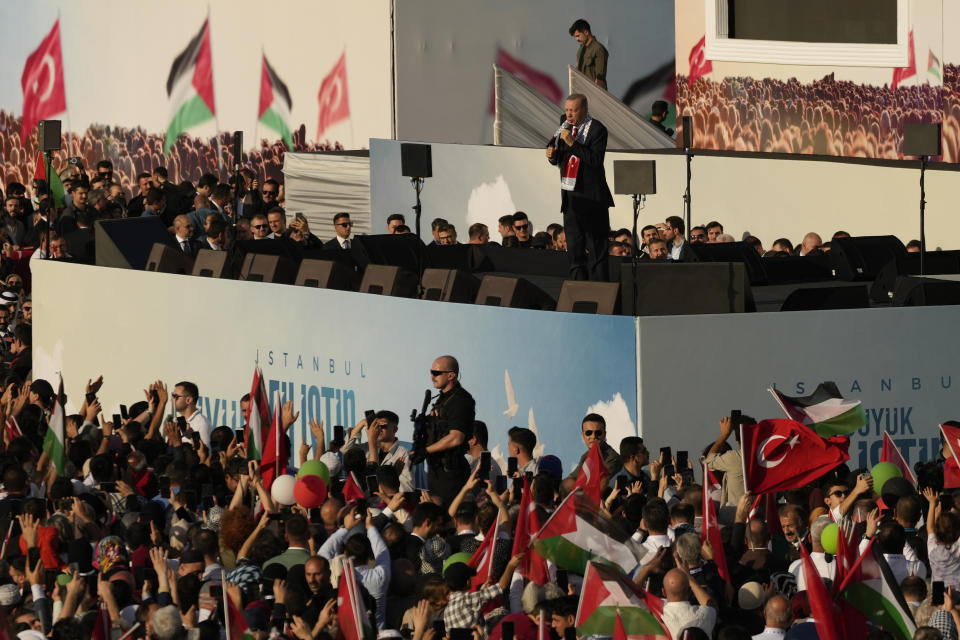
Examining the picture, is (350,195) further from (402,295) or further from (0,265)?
(402,295)

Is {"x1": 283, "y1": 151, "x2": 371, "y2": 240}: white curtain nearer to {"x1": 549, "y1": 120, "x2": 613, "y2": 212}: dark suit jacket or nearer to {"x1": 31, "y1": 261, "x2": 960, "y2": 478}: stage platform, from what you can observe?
{"x1": 31, "y1": 261, "x2": 960, "y2": 478}: stage platform

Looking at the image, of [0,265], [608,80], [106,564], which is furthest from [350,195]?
[106,564]

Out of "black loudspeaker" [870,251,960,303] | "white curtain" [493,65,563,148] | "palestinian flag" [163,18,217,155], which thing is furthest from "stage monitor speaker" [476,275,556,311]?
"palestinian flag" [163,18,217,155]

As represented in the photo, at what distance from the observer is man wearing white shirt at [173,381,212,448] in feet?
47.3

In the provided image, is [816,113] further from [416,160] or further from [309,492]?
[309,492]

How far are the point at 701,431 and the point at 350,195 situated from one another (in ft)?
34.2

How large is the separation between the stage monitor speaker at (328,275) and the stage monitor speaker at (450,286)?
746 millimetres

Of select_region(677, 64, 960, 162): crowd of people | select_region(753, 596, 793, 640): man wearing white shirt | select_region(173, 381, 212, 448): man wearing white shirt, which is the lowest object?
select_region(753, 596, 793, 640): man wearing white shirt

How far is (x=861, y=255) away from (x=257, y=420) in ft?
20.8

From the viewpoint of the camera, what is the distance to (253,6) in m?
28.5

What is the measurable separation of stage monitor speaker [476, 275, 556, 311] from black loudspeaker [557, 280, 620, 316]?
11.8 inches

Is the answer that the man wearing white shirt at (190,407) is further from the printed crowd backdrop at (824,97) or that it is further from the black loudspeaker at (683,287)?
the printed crowd backdrop at (824,97)

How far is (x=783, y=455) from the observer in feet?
35.6

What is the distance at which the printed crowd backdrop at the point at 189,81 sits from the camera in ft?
88.2
